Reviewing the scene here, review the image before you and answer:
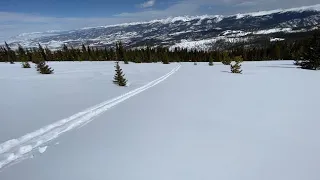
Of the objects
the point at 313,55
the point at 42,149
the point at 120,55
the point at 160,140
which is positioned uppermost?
the point at 120,55

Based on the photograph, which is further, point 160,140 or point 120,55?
point 120,55

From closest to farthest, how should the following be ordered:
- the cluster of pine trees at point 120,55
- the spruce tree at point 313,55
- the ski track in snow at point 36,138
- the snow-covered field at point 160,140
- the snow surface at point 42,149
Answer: the snow-covered field at point 160,140
the ski track in snow at point 36,138
the snow surface at point 42,149
the spruce tree at point 313,55
the cluster of pine trees at point 120,55

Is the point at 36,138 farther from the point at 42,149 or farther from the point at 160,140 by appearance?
the point at 160,140

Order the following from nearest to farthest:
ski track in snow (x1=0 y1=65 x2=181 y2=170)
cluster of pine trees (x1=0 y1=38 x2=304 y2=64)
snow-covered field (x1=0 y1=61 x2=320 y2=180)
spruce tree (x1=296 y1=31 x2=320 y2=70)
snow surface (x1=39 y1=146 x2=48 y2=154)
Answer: snow-covered field (x1=0 y1=61 x2=320 y2=180)
ski track in snow (x1=0 y1=65 x2=181 y2=170)
snow surface (x1=39 y1=146 x2=48 y2=154)
spruce tree (x1=296 y1=31 x2=320 y2=70)
cluster of pine trees (x1=0 y1=38 x2=304 y2=64)

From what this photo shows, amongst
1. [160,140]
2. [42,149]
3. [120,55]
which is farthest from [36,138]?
[120,55]

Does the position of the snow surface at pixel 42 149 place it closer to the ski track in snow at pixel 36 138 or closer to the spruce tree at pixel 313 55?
the ski track in snow at pixel 36 138

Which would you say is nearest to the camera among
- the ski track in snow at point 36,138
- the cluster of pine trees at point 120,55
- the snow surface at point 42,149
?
the ski track in snow at point 36,138

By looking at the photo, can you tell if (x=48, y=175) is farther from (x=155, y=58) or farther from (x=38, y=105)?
(x=155, y=58)

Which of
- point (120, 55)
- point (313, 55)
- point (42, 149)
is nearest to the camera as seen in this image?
point (42, 149)

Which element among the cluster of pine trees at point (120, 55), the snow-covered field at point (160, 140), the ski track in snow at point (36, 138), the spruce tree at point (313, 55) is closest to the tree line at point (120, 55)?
the cluster of pine trees at point (120, 55)

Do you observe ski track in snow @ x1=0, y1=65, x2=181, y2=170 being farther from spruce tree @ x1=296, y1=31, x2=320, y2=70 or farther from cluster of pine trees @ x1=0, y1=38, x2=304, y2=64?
cluster of pine trees @ x1=0, y1=38, x2=304, y2=64

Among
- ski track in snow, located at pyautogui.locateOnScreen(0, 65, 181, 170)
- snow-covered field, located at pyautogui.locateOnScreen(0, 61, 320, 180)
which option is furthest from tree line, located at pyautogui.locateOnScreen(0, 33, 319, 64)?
ski track in snow, located at pyautogui.locateOnScreen(0, 65, 181, 170)

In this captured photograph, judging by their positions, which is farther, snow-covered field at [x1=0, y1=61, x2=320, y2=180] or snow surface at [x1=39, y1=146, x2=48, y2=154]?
snow surface at [x1=39, y1=146, x2=48, y2=154]

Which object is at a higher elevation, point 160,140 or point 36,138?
point 36,138
